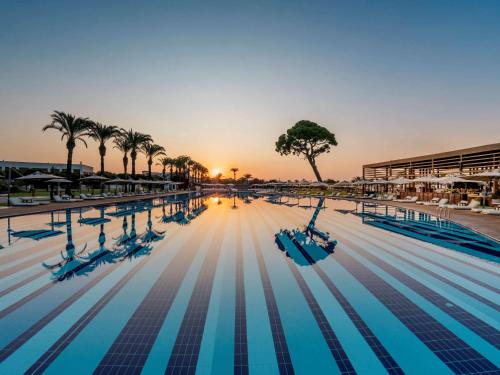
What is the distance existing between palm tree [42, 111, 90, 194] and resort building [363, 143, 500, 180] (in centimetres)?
3045

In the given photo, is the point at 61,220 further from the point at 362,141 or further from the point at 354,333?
the point at 362,141

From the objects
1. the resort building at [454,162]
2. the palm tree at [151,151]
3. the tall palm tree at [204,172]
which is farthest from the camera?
the tall palm tree at [204,172]

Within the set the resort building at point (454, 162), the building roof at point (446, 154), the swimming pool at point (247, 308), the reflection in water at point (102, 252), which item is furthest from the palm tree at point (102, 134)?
the resort building at point (454, 162)

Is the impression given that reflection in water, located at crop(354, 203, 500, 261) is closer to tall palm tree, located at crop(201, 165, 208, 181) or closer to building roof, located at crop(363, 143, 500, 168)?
building roof, located at crop(363, 143, 500, 168)

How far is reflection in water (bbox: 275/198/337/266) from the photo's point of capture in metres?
5.86

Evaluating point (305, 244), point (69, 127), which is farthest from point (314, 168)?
point (305, 244)

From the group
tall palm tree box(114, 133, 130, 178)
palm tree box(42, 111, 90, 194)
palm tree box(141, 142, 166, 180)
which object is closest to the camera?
palm tree box(42, 111, 90, 194)

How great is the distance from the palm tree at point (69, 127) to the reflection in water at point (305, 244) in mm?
20529

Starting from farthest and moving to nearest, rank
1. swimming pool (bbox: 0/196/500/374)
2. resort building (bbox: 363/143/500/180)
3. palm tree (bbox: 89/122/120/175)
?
palm tree (bbox: 89/122/120/175), resort building (bbox: 363/143/500/180), swimming pool (bbox: 0/196/500/374)

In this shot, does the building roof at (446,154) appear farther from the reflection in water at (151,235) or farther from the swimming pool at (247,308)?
the reflection in water at (151,235)

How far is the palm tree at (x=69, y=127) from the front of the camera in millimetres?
19766

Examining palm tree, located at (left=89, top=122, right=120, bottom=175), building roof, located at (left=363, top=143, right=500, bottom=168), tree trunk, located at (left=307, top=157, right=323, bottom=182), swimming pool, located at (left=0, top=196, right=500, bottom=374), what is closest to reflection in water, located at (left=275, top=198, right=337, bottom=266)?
swimming pool, located at (left=0, top=196, right=500, bottom=374)

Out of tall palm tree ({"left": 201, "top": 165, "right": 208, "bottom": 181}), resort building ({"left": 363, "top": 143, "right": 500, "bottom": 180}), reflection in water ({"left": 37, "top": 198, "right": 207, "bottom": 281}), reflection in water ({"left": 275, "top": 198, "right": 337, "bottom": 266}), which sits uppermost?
tall palm tree ({"left": 201, "top": 165, "right": 208, "bottom": 181})

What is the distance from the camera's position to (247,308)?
3414 millimetres
